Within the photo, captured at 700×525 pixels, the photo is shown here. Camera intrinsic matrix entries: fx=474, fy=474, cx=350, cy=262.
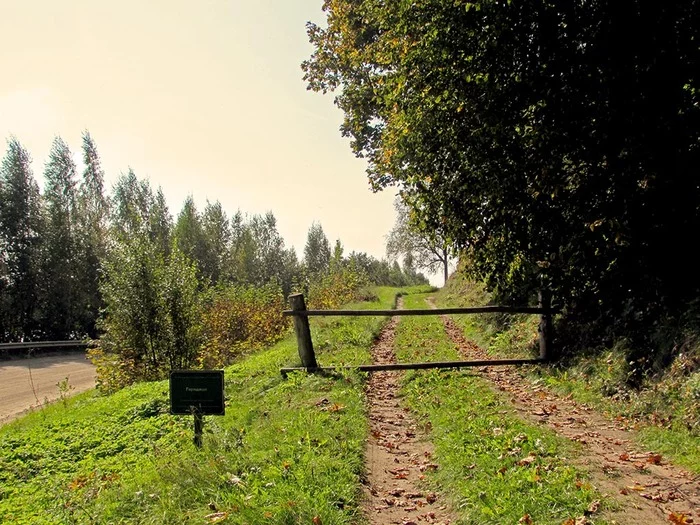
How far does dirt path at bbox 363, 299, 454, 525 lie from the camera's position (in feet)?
14.5

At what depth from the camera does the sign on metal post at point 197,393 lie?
19.0ft

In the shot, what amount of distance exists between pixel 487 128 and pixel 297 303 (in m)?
5.21

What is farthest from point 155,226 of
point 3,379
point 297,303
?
point 297,303

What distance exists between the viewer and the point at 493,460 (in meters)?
5.14

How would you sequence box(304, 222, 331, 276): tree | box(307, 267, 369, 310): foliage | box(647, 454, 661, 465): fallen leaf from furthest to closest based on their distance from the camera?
box(304, 222, 331, 276): tree < box(307, 267, 369, 310): foliage < box(647, 454, 661, 465): fallen leaf

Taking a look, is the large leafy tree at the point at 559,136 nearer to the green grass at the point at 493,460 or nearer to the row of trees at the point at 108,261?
the green grass at the point at 493,460

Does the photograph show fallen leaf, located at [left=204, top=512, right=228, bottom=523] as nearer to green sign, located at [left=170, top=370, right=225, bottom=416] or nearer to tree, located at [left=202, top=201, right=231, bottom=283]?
green sign, located at [left=170, top=370, right=225, bottom=416]

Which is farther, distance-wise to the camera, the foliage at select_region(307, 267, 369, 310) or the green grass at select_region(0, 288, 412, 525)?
the foliage at select_region(307, 267, 369, 310)

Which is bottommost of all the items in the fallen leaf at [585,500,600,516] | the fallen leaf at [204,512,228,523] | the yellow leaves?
the fallen leaf at [585,500,600,516]

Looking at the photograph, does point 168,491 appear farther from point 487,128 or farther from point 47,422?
point 47,422

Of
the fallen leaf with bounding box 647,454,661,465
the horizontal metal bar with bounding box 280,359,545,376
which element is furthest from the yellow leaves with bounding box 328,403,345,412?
the fallen leaf with bounding box 647,454,661,465

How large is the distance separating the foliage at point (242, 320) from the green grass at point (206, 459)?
1067cm

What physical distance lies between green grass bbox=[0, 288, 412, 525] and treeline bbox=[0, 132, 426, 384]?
5.86m

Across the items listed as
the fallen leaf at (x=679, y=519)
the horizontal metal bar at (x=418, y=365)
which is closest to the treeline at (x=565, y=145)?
the horizontal metal bar at (x=418, y=365)
